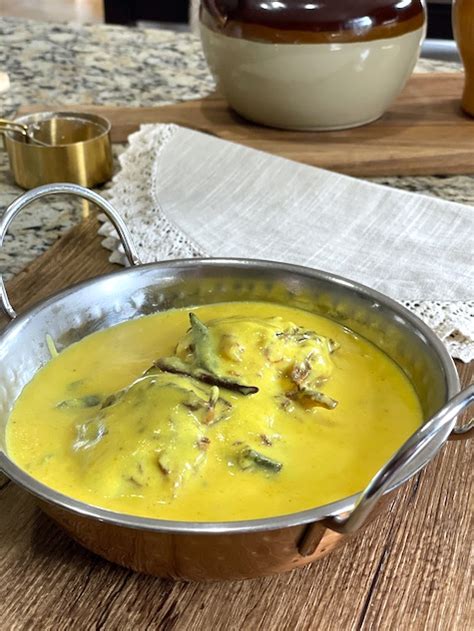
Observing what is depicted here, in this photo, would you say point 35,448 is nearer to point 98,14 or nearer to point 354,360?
point 354,360

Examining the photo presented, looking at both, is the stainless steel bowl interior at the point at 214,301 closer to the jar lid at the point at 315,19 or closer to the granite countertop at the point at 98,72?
the granite countertop at the point at 98,72

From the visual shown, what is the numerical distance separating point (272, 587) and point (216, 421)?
0.43 feet

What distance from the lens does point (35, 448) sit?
679 mm

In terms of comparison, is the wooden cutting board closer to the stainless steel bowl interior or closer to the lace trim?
the lace trim

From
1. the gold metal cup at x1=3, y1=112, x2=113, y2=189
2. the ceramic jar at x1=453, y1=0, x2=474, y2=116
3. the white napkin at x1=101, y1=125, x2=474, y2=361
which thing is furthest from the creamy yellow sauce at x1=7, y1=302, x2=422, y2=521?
the ceramic jar at x1=453, y1=0, x2=474, y2=116

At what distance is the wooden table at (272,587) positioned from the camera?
61 cm

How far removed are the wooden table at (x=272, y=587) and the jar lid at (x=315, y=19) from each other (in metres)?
0.79

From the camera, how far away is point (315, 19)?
4.13ft

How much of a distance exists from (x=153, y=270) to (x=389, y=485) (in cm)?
41

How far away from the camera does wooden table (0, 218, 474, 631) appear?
61cm

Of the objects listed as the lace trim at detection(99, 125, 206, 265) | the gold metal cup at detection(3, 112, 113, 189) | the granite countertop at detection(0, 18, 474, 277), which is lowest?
the granite countertop at detection(0, 18, 474, 277)

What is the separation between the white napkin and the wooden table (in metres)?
0.30

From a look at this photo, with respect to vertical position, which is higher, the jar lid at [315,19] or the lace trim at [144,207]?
the jar lid at [315,19]

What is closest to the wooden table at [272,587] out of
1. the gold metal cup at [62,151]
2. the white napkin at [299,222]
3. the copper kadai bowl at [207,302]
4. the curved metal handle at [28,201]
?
the copper kadai bowl at [207,302]
